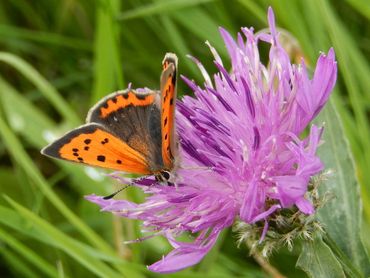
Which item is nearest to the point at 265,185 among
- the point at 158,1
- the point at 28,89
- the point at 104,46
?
the point at 104,46

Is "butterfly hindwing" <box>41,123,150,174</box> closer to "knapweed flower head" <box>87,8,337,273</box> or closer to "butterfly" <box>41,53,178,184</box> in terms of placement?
"butterfly" <box>41,53,178,184</box>

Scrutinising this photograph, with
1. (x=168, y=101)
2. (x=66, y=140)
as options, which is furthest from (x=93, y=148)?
(x=168, y=101)

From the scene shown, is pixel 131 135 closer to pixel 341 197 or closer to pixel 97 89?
pixel 341 197

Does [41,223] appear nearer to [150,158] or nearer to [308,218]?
[150,158]

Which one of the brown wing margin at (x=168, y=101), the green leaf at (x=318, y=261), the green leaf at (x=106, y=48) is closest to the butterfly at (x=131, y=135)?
the brown wing margin at (x=168, y=101)

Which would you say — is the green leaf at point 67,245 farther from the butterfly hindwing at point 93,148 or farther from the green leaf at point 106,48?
the green leaf at point 106,48
